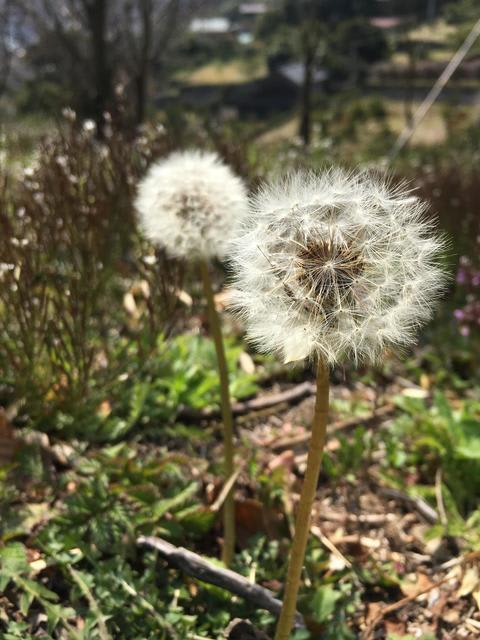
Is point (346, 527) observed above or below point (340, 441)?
below

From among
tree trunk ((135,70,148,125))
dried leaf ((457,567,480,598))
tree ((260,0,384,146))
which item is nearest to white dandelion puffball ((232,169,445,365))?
dried leaf ((457,567,480,598))

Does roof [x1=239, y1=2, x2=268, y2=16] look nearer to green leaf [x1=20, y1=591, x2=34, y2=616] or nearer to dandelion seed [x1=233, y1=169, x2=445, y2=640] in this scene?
dandelion seed [x1=233, y1=169, x2=445, y2=640]

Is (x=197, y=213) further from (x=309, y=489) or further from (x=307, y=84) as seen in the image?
(x=307, y=84)

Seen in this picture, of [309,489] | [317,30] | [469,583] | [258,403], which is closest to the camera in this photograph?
[309,489]

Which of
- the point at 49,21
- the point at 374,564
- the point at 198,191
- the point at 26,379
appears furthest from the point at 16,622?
the point at 49,21

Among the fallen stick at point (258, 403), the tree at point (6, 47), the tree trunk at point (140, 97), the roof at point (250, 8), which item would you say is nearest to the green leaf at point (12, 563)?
the fallen stick at point (258, 403)

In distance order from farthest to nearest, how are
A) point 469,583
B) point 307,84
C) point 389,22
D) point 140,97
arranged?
point 389,22
point 307,84
point 140,97
point 469,583

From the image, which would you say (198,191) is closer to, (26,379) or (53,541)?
(26,379)

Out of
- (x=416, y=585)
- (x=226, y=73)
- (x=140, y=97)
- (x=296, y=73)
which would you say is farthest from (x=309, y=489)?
(x=226, y=73)
